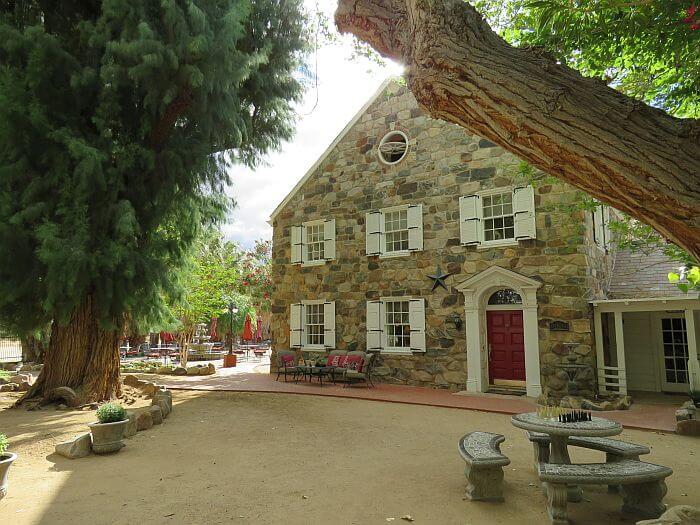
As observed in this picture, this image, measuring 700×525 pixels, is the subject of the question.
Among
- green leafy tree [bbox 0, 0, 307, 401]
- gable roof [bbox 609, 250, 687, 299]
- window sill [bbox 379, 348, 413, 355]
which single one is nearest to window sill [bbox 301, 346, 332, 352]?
window sill [bbox 379, 348, 413, 355]

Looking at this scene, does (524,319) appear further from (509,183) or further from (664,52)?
(664,52)

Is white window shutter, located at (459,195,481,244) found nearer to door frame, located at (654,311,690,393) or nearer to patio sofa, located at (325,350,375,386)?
patio sofa, located at (325,350,375,386)

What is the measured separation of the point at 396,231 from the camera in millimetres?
12758

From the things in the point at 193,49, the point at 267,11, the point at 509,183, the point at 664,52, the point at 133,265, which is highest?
the point at 267,11

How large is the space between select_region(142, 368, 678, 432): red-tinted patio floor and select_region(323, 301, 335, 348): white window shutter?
1253mm

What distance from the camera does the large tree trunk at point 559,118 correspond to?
2.25m

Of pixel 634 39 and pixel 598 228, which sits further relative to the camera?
pixel 598 228

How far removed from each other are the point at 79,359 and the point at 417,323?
24.1 feet

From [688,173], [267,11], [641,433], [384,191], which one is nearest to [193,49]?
[267,11]

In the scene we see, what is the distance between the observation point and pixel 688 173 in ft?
7.20

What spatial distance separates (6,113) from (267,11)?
571cm

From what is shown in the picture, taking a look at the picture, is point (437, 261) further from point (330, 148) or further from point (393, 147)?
point (330, 148)

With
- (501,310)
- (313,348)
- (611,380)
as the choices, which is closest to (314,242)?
(313,348)

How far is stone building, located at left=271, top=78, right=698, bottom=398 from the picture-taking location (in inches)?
401
